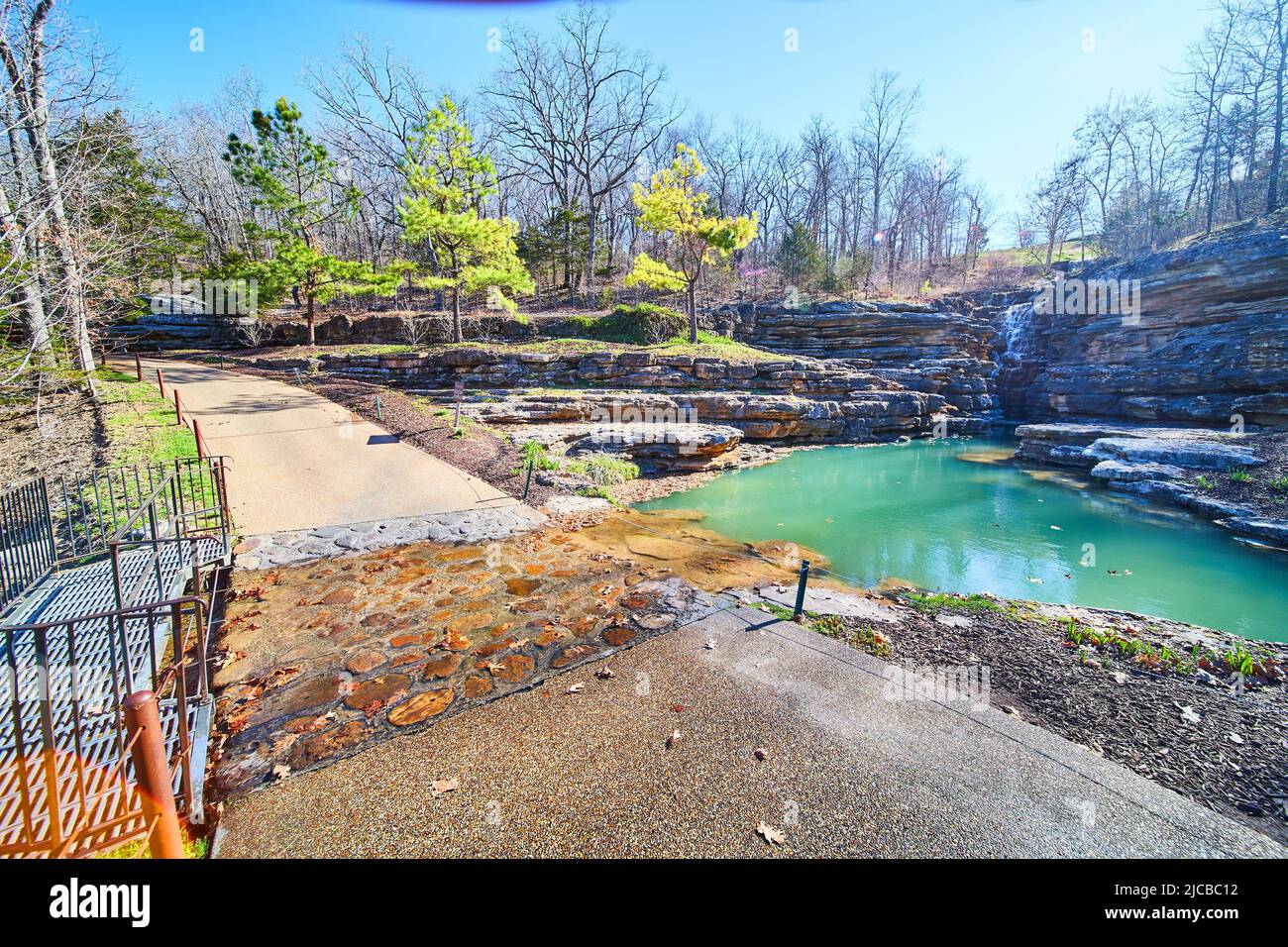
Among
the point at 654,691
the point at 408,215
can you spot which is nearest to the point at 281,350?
the point at 408,215

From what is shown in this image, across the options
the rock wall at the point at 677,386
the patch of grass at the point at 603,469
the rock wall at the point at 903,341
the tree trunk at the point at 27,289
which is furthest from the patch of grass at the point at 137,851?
the rock wall at the point at 903,341

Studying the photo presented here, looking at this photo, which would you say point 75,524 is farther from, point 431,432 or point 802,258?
point 802,258

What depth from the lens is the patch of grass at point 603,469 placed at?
12242 millimetres

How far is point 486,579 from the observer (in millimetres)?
6176

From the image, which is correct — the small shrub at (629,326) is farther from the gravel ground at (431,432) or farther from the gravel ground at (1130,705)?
the gravel ground at (1130,705)

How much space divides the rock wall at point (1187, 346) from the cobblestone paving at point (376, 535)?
23573 millimetres

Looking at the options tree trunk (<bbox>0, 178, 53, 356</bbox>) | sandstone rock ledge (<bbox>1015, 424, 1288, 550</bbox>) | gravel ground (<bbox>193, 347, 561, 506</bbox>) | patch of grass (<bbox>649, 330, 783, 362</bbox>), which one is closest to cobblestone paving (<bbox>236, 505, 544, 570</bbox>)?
gravel ground (<bbox>193, 347, 561, 506</bbox>)

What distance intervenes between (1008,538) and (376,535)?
12181mm

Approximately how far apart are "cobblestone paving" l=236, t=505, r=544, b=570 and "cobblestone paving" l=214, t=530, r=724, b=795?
1.00ft

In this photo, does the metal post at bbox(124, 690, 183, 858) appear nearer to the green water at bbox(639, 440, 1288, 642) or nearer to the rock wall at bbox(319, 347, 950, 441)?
the green water at bbox(639, 440, 1288, 642)

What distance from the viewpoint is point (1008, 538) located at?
1099 centimetres
